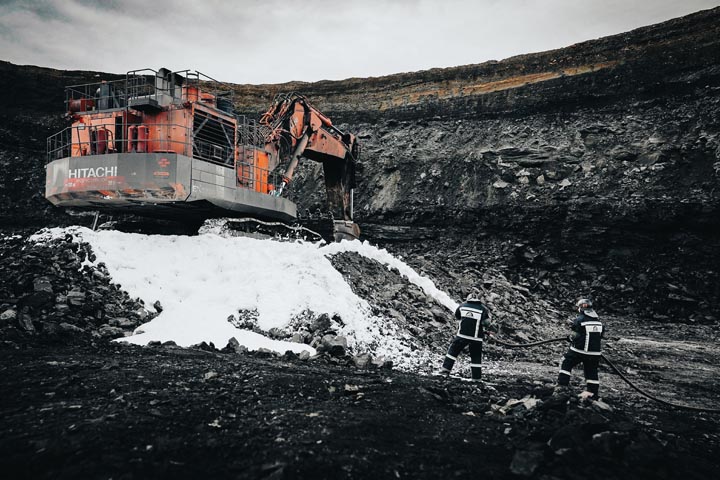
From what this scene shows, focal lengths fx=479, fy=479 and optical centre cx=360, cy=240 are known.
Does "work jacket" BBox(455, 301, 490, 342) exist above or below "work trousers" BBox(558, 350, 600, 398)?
above

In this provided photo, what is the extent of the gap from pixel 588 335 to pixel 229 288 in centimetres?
599

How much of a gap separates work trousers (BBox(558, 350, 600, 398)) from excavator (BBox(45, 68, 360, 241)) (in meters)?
6.54

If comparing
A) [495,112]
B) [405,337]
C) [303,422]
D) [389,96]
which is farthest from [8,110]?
[303,422]

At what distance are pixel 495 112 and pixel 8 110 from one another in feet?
79.9

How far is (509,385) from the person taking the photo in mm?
6562

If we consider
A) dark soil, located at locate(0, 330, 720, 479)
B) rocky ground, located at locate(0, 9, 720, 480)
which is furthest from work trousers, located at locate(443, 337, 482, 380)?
dark soil, located at locate(0, 330, 720, 479)

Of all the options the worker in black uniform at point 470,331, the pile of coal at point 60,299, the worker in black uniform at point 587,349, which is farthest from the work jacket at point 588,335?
the pile of coal at point 60,299

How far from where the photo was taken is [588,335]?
6.48 meters

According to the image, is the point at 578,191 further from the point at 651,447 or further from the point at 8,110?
the point at 8,110

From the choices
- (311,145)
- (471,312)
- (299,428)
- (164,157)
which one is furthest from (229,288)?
(299,428)

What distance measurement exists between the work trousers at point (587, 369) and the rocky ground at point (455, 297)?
420 millimetres

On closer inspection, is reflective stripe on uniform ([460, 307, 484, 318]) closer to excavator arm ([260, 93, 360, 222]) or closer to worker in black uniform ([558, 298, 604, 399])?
worker in black uniform ([558, 298, 604, 399])

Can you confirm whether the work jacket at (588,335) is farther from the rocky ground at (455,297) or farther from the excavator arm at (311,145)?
the excavator arm at (311,145)

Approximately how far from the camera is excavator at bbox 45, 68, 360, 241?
8453 mm
